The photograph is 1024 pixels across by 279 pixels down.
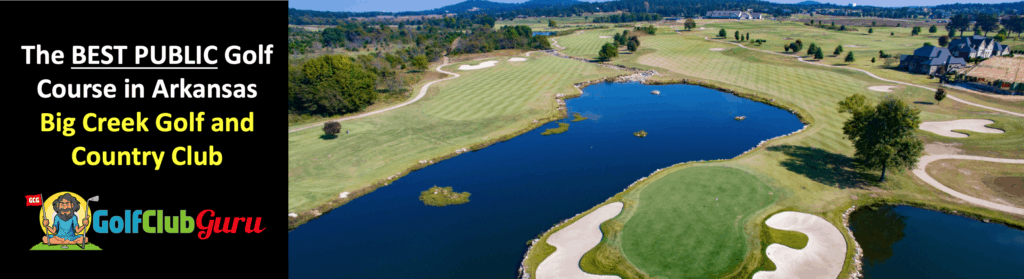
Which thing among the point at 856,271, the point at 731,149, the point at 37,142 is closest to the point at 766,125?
the point at 731,149

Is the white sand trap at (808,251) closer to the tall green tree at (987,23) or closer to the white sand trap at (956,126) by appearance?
the white sand trap at (956,126)

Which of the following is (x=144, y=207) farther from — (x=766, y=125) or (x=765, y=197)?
(x=766, y=125)

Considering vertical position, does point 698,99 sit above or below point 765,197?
above

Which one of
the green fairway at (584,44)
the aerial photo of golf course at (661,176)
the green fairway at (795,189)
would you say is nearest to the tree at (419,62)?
the aerial photo of golf course at (661,176)

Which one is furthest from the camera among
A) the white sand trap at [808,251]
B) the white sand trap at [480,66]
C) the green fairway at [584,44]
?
the green fairway at [584,44]

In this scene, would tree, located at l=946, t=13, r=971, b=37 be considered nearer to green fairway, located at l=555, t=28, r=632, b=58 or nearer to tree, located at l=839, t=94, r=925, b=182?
green fairway, located at l=555, t=28, r=632, b=58

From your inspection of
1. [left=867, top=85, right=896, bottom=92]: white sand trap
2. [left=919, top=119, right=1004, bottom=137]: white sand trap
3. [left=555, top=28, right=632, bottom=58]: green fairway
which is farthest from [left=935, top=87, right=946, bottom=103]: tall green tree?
[left=555, top=28, right=632, bottom=58]: green fairway

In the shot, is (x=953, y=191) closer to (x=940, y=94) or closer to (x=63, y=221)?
(x=940, y=94)
